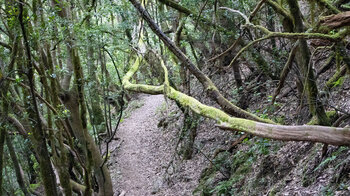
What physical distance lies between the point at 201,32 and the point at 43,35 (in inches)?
280

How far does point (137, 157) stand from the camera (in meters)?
13.6

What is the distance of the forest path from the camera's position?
11.1 meters

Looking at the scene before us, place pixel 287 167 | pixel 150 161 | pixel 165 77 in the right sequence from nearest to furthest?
pixel 287 167 → pixel 165 77 → pixel 150 161

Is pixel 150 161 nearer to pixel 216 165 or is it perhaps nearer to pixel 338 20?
pixel 216 165

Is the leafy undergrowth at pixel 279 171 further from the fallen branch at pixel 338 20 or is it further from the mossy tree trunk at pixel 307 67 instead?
the fallen branch at pixel 338 20

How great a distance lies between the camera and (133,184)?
1136 centimetres

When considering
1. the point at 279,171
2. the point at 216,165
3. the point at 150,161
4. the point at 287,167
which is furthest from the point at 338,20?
the point at 150,161

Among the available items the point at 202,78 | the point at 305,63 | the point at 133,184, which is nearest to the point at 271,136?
the point at 305,63

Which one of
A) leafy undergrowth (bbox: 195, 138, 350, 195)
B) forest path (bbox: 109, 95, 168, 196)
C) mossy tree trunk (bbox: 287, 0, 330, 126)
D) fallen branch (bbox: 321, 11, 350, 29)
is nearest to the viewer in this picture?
fallen branch (bbox: 321, 11, 350, 29)

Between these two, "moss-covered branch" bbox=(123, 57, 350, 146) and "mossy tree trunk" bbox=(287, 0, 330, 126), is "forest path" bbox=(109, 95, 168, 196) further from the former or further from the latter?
"moss-covered branch" bbox=(123, 57, 350, 146)

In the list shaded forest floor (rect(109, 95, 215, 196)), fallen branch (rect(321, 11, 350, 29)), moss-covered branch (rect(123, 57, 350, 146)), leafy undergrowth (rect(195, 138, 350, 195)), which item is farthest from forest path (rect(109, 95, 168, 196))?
fallen branch (rect(321, 11, 350, 29))

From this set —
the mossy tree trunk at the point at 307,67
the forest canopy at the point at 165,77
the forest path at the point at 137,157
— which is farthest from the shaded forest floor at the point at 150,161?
the mossy tree trunk at the point at 307,67

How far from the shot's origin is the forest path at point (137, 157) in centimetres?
1109

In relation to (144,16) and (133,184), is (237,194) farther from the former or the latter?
(133,184)
